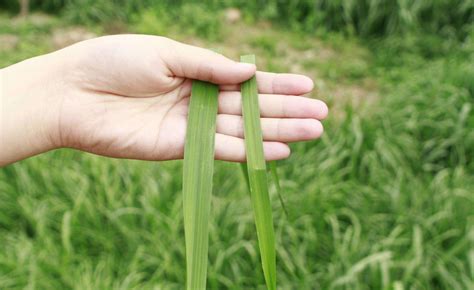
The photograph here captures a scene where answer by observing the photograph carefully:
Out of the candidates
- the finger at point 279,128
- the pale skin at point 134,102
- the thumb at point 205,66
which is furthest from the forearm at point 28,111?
the finger at point 279,128

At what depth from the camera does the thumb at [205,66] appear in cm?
164

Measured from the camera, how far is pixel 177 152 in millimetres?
1755

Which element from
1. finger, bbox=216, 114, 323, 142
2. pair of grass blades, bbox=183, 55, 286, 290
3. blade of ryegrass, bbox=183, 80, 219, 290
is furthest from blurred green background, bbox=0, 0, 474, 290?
blade of ryegrass, bbox=183, 80, 219, 290

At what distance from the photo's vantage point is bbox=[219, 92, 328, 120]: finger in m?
1.68

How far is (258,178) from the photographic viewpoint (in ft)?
4.86

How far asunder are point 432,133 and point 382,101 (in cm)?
45

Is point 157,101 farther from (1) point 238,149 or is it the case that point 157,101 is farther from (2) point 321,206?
(2) point 321,206

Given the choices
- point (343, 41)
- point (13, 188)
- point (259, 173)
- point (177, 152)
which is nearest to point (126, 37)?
point (177, 152)

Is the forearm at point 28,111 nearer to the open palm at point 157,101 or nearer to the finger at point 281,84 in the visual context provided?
the open palm at point 157,101

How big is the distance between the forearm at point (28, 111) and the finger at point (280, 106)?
58cm

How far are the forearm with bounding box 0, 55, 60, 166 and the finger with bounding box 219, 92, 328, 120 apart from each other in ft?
1.90

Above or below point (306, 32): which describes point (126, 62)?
below

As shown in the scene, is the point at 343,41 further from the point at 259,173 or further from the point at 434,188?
the point at 259,173

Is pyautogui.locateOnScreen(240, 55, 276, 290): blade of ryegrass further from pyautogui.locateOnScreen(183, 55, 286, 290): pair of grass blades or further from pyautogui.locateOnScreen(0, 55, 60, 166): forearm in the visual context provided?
pyautogui.locateOnScreen(0, 55, 60, 166): forearm
